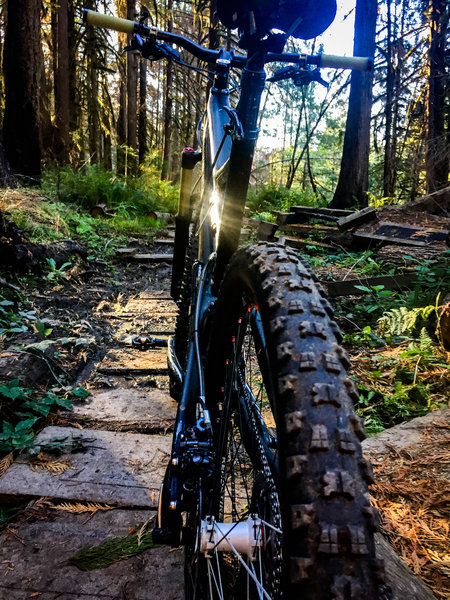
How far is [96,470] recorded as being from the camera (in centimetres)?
197

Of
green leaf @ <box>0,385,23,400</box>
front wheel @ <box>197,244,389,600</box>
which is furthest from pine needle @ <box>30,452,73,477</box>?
front wheel @ <box>197,244,389,600</box>

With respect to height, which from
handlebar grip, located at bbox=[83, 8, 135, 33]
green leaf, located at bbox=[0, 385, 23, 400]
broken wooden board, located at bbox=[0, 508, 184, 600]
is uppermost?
handlebar grip, located at bbox=[83, 8, 135, 33]

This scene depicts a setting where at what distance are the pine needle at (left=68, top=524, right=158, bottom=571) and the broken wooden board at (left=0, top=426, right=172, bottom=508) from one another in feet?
0.69

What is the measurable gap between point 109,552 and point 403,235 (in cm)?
573

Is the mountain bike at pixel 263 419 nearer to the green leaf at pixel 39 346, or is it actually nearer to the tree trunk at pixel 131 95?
the green leaf at pixel 39 346

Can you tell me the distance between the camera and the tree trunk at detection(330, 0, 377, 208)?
29.9 feet

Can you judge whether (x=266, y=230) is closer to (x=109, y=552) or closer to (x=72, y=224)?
(x=72, y=224)

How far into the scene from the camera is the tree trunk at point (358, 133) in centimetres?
911

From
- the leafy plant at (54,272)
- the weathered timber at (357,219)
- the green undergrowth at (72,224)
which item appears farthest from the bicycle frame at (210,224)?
the weathered timber at (357,219)

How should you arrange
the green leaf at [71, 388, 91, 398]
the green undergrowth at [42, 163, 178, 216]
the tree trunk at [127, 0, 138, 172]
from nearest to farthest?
the green leaf at [71, 388, 91, 398] < the green undergrowth at [42, 163, 178, 216] < the tree trunk at [127, 0, 138, 172]

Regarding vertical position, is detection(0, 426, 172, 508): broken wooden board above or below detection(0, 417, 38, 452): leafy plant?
below

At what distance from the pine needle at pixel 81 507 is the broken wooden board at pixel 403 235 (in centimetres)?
510

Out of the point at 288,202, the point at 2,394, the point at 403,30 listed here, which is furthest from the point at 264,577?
the point at 403,30

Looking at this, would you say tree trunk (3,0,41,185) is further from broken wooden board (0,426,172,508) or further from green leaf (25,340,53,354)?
broken wooden board (0,426,172,508)
